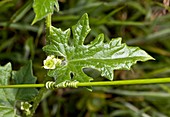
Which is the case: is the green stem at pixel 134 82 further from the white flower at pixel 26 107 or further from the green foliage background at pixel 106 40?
the green foliage background at pixel 106 40

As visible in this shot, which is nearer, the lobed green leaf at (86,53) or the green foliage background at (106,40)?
the lobed green leaf at (86,53)

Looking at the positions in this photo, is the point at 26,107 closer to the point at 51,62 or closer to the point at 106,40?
the point at 51,62

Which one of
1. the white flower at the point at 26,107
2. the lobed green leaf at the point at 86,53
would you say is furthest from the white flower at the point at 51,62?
the white flower at the point at 26,107

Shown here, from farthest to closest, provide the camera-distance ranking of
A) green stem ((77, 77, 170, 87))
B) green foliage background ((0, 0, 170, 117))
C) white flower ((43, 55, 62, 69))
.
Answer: green foliage background ((0, 0, 170, 117))
white flower ((43, 55, 62, 69))
green stem ((77, 77, 170, 87))

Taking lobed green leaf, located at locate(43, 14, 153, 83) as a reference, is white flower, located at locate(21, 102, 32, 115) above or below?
below

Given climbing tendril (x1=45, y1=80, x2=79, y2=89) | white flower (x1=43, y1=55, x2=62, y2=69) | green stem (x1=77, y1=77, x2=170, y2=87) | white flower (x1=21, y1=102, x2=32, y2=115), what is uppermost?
white flower (x1=43, y1=55, x2=62, y2=69)

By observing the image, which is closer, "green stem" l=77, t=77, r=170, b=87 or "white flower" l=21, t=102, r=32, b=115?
"green stem" l=77, t=77, r=170, b=87

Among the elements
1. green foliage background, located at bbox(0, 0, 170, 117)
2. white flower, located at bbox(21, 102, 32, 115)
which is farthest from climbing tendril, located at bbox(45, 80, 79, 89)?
green foliage background, located at bbox(0, 0, 170, 117)

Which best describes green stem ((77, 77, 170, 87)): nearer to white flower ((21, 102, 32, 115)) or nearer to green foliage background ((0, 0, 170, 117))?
white flower ((21, 102, 32, 115))

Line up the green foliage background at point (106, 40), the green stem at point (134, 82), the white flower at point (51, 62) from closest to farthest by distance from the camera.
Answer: the green stem at point (134, 82) → the white flower at point (51, 62) → the green foliage background at point (106, 40)

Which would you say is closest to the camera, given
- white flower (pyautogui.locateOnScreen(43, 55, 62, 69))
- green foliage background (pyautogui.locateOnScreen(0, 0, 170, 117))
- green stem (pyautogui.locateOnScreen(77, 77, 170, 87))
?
green stem (pyautogui.locateOnScreen(77, 77, 170, 87))
